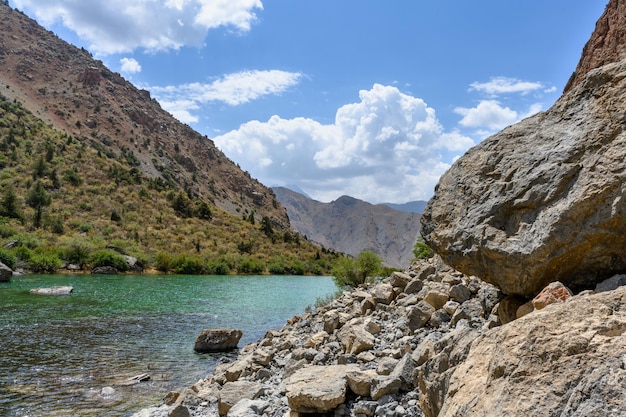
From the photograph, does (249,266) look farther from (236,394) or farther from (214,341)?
(236,394)

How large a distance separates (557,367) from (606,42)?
3760cm

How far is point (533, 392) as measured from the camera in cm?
307

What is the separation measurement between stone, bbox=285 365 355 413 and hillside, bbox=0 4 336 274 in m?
53.3

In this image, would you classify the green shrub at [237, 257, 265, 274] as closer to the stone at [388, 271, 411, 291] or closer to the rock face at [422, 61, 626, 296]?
the stone at [388, 271, 411, 291]

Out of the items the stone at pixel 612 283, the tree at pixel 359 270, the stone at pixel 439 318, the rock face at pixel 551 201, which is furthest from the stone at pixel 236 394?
the tree at pixel 359 270

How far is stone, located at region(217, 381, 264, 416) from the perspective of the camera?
28.7ft

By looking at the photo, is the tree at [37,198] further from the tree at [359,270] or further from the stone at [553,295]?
the stone at [553,295]

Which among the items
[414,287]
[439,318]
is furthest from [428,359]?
[414,287]

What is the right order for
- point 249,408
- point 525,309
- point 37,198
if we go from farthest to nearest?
point 37,198
point 249,408
point 525,309

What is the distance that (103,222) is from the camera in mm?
73875

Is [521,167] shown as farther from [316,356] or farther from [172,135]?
[172,135]

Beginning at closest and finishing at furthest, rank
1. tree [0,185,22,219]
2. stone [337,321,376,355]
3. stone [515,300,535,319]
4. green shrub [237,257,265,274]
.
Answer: stone [515,300,535,319] → stone [337,321,376,355] → tree [0,185,22,219] → green shrub [237,257,265,274]

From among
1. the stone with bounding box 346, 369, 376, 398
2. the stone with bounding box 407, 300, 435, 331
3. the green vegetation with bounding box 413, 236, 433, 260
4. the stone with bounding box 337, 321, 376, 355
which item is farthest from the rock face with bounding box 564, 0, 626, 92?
the stone with bounding box 346, 369, 376, 398

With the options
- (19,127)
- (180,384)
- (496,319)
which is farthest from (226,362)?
(19,127)
